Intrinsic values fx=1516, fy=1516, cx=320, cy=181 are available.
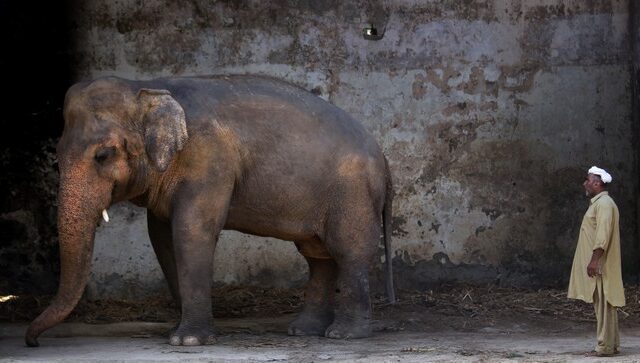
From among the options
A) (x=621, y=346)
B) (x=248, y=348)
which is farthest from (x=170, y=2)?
(x=621, y=346)

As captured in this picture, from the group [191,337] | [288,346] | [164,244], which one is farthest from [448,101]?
[191,337]

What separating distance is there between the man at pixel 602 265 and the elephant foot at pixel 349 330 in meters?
1.60

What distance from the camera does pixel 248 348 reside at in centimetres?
990

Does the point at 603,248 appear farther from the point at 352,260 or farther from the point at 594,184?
the point at 352,260

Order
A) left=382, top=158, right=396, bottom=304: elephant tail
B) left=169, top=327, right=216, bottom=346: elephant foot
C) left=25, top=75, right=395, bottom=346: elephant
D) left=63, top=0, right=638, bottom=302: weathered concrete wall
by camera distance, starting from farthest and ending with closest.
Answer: left=63, top=0, right=638, bottom=302: weathered concrete wall → left=382, top=158, right=396, bottom=304: elephant tail → left=169, top=327, right=216, bottom=346: elephant foot → left=25, top=75, right=395, bottom=346: elephant

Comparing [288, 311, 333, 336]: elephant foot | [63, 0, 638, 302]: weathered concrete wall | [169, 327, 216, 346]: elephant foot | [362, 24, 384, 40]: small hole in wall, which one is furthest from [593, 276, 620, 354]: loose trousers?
[362, 24, 384, 40]: small hole in wall

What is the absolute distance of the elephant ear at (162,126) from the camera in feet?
32.6

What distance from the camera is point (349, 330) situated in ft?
34.6

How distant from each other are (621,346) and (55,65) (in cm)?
508

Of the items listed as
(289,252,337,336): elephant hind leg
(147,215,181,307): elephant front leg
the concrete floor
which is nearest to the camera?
the concrete floor

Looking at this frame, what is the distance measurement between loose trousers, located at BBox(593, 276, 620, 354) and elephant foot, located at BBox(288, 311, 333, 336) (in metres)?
2.12

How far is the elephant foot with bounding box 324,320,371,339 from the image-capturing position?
10.5 meters

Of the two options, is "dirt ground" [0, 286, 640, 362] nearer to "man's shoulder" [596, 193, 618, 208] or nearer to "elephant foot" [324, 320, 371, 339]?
"elephant foot" [324, 320, 371, 339]

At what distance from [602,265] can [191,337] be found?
8.82 ft
